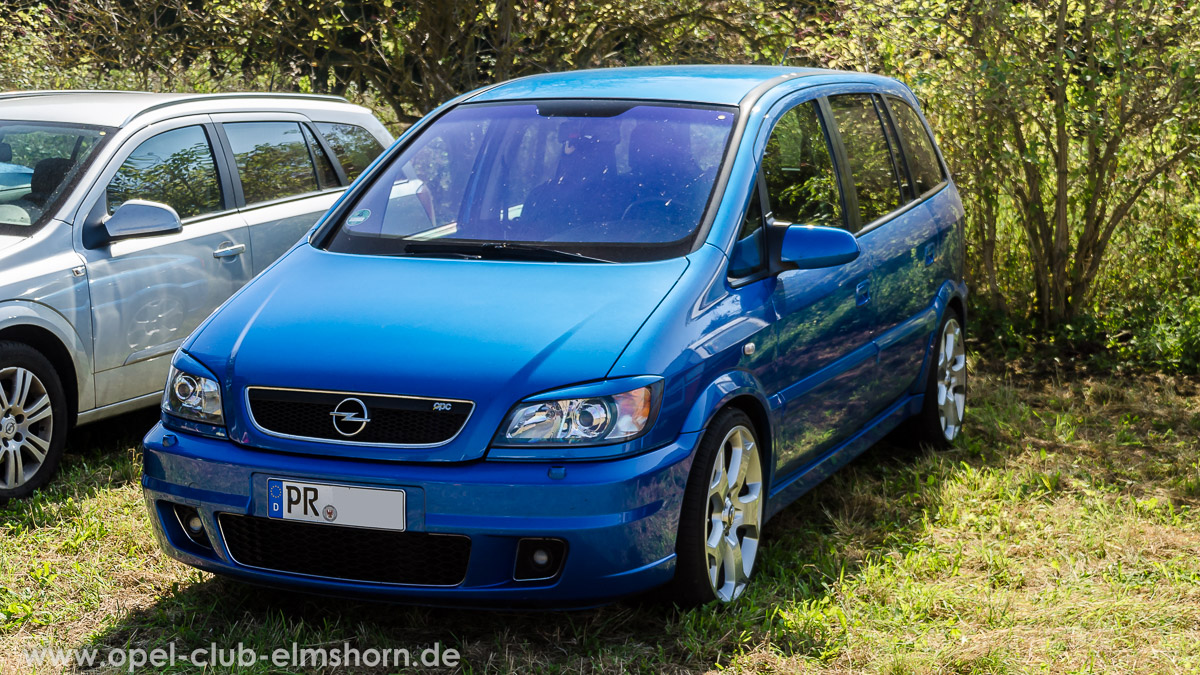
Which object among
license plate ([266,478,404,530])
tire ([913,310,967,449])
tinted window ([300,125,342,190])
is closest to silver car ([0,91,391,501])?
tinted window ([300,125,342,190])

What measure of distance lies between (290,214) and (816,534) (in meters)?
3.10

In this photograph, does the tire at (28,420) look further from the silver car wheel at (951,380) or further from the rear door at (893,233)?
the silver car wheel at (951,380)

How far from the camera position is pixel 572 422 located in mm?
3359

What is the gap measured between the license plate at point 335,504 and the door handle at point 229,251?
8.62 ft

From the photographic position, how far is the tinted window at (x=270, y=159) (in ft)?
20.3

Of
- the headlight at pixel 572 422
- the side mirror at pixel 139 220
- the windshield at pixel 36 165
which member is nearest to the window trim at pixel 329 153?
the windshield at pixel 36 165

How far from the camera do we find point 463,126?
15.6 ft

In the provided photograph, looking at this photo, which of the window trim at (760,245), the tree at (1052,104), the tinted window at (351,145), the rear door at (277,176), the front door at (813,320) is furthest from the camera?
the tree at (1052,104)

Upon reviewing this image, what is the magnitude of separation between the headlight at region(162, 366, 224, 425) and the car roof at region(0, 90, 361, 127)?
2.31 metres

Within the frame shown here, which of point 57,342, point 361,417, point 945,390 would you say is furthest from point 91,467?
point 945,390

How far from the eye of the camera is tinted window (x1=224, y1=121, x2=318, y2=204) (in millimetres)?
A: 6176

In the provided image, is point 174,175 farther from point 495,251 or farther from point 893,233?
point 893,233

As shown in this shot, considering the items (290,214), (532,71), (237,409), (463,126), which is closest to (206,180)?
(290,214)

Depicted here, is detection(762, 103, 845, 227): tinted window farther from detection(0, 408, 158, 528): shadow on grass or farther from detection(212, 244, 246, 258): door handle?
detection(0, 408, 158, 528): shadow on grass
